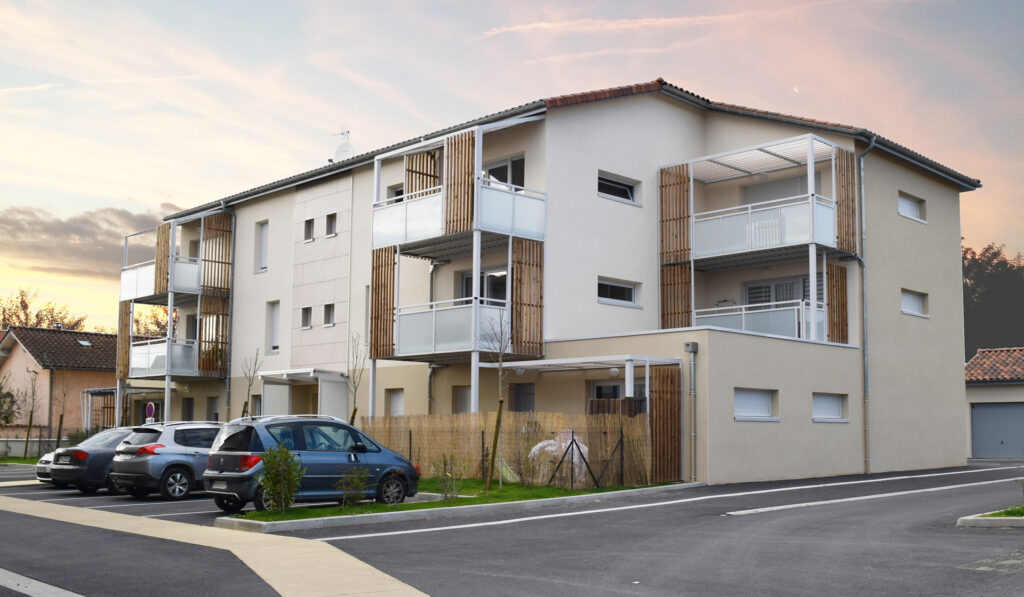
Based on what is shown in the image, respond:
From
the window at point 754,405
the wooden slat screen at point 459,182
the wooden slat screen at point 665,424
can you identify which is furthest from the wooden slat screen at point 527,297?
the window at point 754,405

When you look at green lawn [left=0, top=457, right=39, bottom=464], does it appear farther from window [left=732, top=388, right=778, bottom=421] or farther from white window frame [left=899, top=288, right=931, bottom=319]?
white window frame [left=899, top=288, right=931, bottom=319]

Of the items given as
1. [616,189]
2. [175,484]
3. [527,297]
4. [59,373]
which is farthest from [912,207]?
[59,373]

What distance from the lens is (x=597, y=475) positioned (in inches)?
742

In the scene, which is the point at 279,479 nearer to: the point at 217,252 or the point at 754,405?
the point at 754,405

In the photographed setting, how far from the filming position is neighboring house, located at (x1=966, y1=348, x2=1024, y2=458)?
118 ft

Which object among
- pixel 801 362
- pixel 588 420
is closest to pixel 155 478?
pixel 588 420

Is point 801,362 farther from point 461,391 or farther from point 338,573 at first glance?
point 338,573

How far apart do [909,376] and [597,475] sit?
37.7 ft

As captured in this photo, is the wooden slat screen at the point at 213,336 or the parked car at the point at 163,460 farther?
the wooden slat screen at the point at 213,336

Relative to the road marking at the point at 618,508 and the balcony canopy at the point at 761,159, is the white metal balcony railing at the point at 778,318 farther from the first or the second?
the road marking at the point at 618,508

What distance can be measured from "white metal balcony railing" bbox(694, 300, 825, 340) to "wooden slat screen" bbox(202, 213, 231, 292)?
17247 millimetres

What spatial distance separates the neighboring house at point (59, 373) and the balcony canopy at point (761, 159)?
29.2 meters

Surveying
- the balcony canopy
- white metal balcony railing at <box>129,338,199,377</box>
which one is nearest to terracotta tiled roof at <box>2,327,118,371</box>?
white metal balcony railing at <box>129,338,199,377</box>

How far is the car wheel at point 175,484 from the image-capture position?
1919 centimetres
